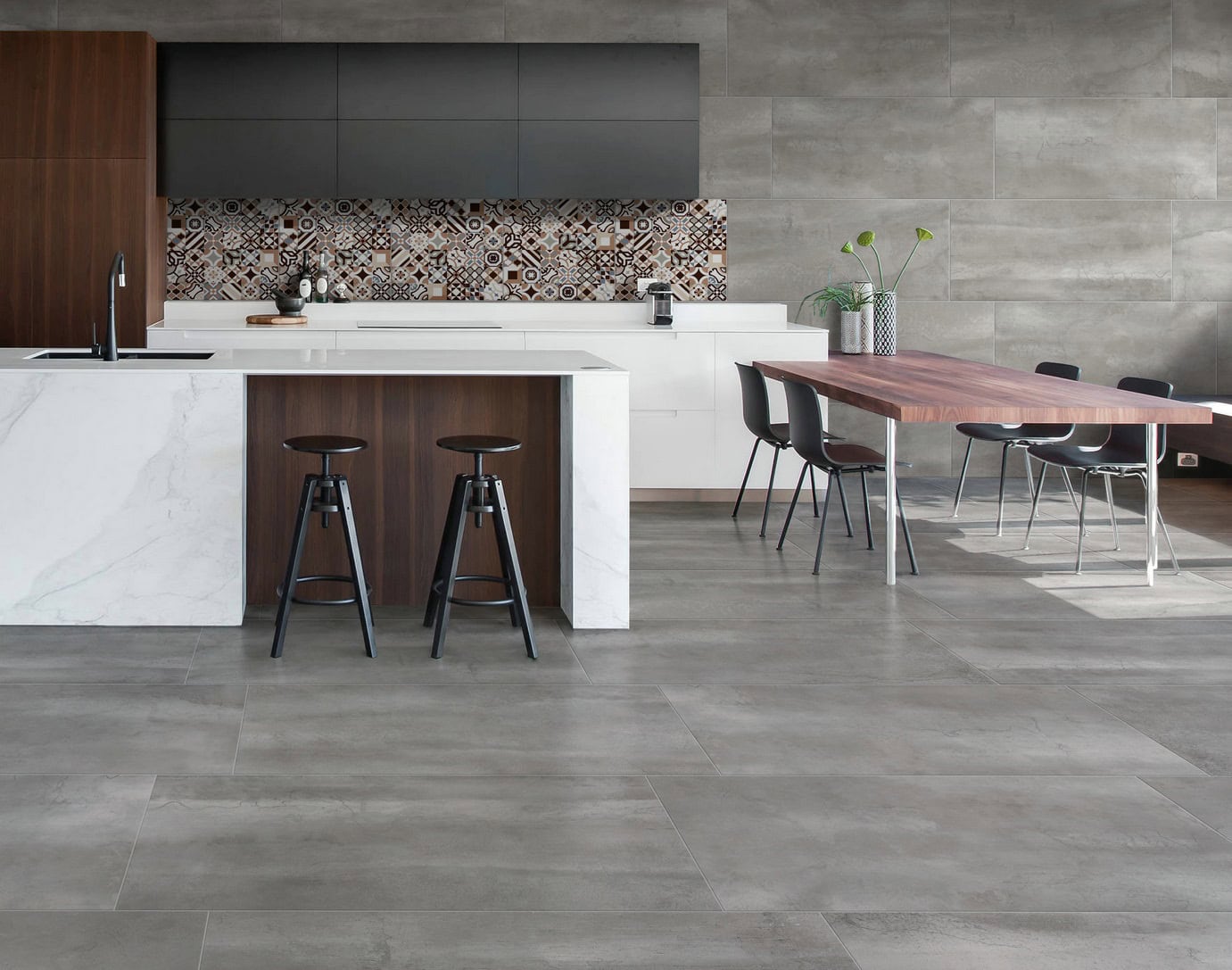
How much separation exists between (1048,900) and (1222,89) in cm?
696

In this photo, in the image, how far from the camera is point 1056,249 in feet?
26.9

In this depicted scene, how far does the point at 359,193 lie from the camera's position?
24.8ft

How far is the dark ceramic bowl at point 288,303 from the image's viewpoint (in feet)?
24.4

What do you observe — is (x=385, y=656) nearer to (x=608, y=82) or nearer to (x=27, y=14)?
(x=608, y=82)

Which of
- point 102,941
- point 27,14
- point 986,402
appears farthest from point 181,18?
point 102,941

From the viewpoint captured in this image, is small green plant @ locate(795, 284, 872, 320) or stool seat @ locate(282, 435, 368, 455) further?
small green plant @ locate(795, 284, 872, 320)

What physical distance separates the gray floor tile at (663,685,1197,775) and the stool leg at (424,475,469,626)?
3.05 ft

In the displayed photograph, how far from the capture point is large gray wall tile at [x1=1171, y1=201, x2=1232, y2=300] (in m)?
8.21

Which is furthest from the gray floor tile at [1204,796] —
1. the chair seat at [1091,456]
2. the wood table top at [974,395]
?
the chair seat at [1091,456]

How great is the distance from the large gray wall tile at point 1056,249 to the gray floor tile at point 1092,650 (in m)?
3.85

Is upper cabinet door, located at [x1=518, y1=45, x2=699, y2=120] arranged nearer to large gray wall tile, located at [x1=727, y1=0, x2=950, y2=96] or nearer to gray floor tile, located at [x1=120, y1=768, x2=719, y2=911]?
large gray wall tile, located at [x1=727, y1=0, x2=950, y2=96]

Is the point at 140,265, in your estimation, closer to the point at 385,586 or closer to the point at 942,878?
the point at 385,586

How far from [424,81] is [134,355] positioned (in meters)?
2.97

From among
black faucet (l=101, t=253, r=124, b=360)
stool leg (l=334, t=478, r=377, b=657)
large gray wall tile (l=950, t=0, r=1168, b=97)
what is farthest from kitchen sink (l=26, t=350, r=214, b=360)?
large gray wall tile (l=950, t=0, r=1168, b=97)
